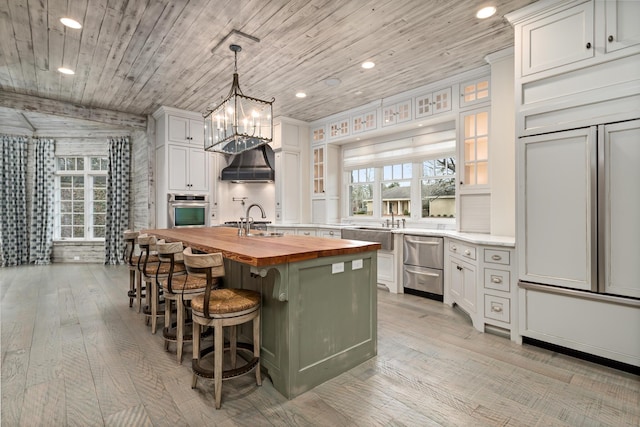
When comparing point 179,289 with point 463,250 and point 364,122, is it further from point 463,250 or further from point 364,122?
point 364,122

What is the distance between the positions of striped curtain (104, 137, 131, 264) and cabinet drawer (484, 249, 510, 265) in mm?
6978

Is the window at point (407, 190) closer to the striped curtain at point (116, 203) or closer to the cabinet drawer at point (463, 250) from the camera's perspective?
the cabinet drawer at point (463, 250)

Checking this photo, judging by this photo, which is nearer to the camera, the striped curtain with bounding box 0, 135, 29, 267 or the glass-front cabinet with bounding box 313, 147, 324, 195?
the glass-front cabinet with bounding box 313, 147, 324, 195

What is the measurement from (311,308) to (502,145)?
9.53ft

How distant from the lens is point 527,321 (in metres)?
2.74

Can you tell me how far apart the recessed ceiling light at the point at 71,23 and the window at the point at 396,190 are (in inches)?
174

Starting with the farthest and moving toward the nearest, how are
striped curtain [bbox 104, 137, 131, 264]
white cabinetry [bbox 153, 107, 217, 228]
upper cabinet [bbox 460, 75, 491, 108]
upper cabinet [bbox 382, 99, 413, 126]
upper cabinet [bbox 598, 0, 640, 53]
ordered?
striped curtain [bbox 104, 137, 131, 264]
white cabinetry [bbox 153, 107, 217, 228]
upper cabinet [bbox 382, 99, 413, 126]
upper cabinet [bbox 460, 75, 491, 108]
upper cabinet [bbox 598, 0, 640, 53]

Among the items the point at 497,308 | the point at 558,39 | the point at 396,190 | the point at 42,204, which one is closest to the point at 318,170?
the point at 396,190

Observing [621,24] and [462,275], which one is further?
[462,275]

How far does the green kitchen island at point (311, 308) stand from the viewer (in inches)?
78.7

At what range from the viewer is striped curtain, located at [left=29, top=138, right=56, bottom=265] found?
6777mm

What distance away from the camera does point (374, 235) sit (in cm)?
461

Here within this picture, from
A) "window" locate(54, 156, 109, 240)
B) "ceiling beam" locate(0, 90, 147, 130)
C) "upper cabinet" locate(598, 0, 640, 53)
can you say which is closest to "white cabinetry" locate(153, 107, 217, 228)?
"ceiling beam" locate(0, 90, 147, 130)

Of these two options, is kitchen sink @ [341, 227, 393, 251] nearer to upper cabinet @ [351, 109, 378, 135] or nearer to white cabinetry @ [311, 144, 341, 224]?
white cabinetry @ [311, 144, 341, 224]
